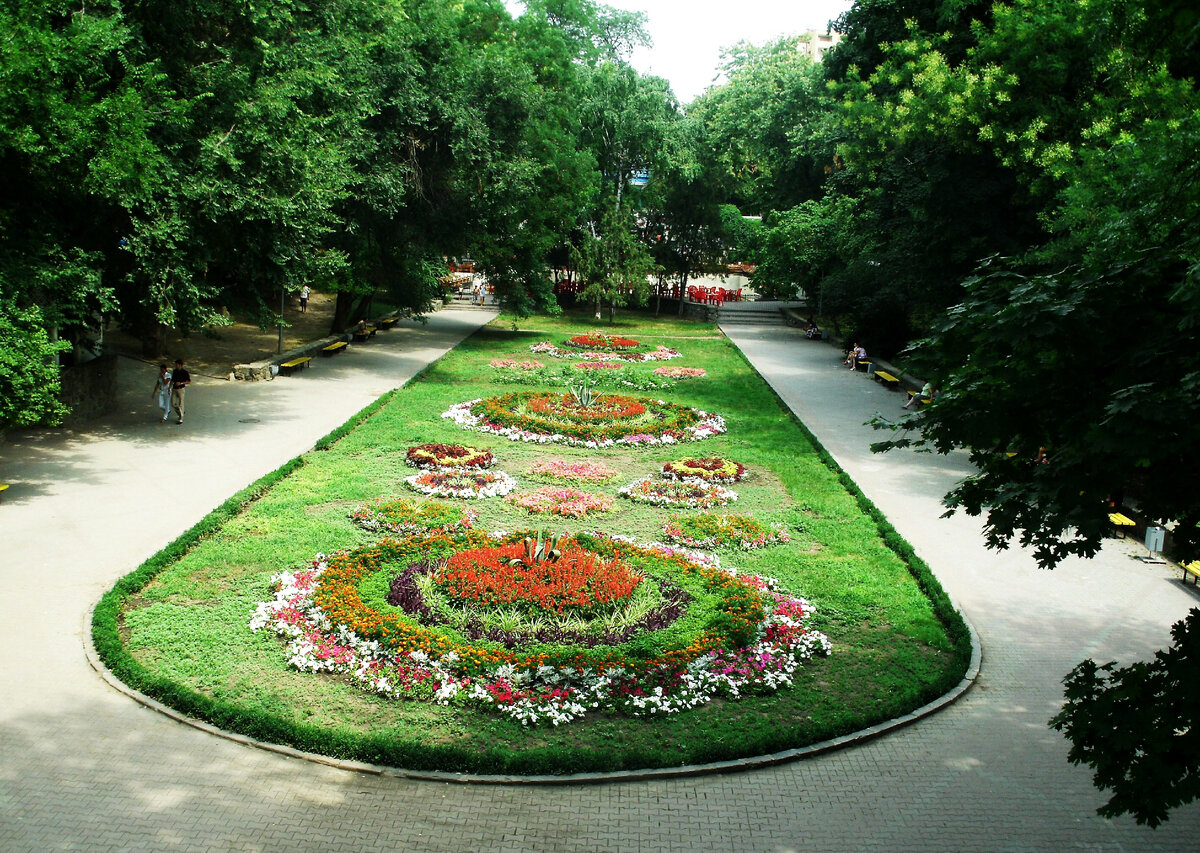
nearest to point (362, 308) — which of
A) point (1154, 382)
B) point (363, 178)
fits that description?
point (363, 178)

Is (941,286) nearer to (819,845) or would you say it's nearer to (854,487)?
(854,487)

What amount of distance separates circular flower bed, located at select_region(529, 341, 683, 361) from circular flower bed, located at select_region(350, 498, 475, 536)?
17.5 metres

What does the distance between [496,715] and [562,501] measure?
6.49m

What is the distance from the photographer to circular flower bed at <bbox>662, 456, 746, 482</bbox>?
645 inches

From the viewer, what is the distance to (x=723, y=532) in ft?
44.2

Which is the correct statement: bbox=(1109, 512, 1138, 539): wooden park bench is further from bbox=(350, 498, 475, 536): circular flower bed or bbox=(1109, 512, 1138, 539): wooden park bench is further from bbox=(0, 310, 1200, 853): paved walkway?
bbox=(350, 498, 475, 536): circular flower bed

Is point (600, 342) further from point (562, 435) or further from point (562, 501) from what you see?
point (562, 501)

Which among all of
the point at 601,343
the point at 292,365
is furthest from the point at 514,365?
the point at 292,365

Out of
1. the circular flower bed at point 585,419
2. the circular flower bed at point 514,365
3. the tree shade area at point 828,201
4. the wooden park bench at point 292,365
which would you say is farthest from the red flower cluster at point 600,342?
Result: the wooden park bench at point 292,365

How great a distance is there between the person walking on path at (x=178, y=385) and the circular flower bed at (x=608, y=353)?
14.7m

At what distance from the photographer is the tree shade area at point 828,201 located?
6254mm

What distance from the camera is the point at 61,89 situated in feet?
48.3

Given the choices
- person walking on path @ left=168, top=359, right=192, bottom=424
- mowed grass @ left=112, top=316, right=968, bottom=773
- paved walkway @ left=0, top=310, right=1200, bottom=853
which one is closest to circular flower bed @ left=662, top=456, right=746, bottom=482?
mowed grass @ left=112, top=316, right=968, bottom=773

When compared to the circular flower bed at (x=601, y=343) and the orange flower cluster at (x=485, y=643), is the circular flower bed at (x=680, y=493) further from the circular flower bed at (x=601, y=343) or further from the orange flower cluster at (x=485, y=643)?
the circular flower bed at (x=601, y=343)
